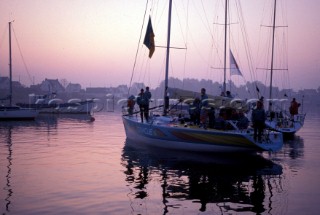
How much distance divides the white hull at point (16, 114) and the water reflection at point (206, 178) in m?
28.8

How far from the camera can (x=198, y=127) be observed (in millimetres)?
18703

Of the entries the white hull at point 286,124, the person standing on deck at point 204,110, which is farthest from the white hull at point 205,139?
the white hull at point 286,124

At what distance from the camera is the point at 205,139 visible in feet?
59.3

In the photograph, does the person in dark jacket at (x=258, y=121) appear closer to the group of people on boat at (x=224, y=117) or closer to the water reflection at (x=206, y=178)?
the group of people on boat at (x=224, y=117)

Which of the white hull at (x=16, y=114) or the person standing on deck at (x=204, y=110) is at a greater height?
the person standing on deck at (x=204, y=110)

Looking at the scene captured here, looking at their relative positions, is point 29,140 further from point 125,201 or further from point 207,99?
point 125,201

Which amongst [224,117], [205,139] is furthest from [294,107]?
[205,139]

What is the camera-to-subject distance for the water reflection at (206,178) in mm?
10547

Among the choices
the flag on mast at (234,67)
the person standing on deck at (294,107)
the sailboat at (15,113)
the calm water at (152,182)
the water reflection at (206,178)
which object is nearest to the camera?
the calm water at (152,182)

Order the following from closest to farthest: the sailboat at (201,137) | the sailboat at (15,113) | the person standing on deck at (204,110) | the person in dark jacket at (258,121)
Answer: the person in dark jacket at (258,121), the sailboat at (201,137), the person standing on deck at (204,110), the sailboat at (15,113)

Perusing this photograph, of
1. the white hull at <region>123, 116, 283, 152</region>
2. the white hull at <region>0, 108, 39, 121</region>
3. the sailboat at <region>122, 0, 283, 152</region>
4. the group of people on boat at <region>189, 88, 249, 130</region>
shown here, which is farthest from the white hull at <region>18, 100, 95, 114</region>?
the group of people on boat at <region>189, 88, 249, 130</region>

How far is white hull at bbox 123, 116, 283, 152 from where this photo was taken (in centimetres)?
1731

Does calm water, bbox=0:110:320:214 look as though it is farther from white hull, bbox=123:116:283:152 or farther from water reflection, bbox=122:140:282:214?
white hull, bbox=123:116:283:152

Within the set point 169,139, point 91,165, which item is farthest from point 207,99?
point 91,165
